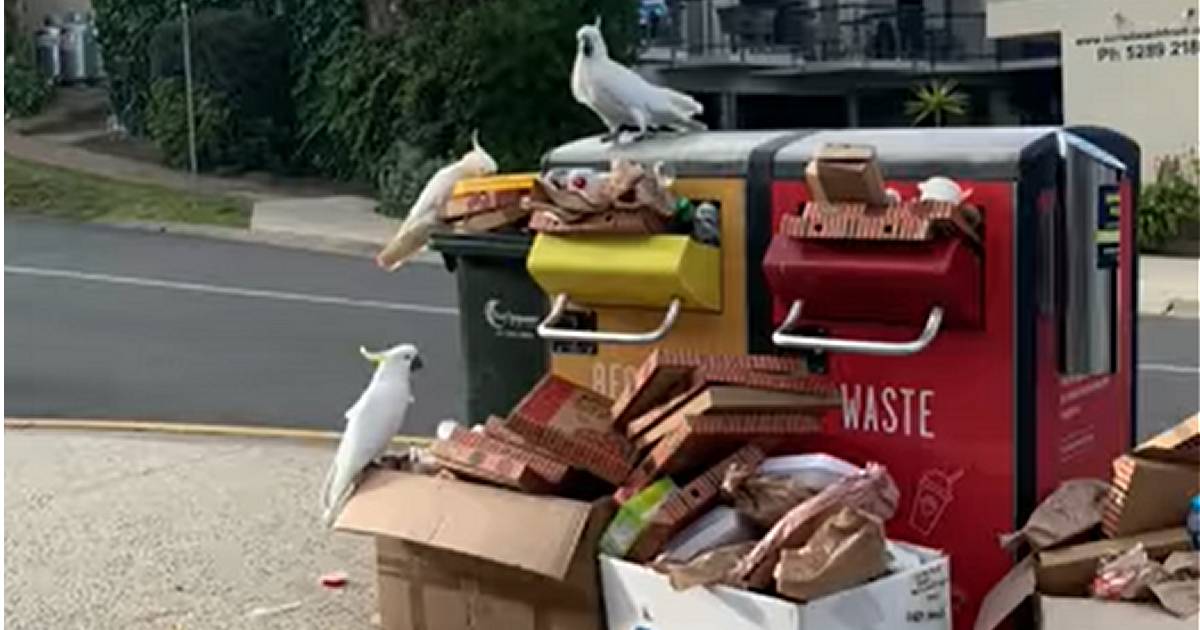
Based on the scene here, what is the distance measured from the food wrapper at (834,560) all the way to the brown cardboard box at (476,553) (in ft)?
1.93

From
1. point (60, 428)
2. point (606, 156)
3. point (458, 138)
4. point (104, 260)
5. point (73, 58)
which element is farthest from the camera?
point (73, 58)

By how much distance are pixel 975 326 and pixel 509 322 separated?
5.80ft

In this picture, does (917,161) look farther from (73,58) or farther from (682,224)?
(73,58)

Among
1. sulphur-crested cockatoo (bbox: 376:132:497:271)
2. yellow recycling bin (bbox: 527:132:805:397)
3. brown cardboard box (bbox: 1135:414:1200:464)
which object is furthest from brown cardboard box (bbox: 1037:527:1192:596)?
sulphur-crested cockatoo (bbox: 376:132:497:271)

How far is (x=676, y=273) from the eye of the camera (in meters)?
4.90

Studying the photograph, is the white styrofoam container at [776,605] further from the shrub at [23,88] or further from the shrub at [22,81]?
the shrub at [23,88]

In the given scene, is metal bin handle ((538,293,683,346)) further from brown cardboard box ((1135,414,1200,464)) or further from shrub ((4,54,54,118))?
shrub ((4,54,54,118))

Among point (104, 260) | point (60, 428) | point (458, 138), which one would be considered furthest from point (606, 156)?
point (458, 138)

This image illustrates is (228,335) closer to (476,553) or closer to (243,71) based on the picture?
(476,553)

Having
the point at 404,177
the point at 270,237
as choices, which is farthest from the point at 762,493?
the point at 404,177

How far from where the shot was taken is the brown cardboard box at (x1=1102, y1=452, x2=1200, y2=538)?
4.47m

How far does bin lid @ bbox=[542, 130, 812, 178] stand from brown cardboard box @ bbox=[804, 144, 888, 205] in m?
0.41

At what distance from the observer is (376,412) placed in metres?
5.17

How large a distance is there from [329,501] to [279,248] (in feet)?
45.4
